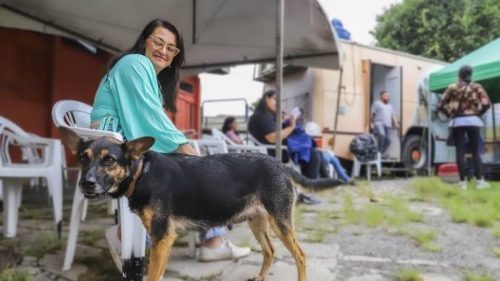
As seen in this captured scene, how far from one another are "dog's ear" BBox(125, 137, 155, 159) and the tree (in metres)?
18.3

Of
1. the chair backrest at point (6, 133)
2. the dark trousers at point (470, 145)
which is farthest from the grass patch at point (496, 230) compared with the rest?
the chair backrest at point (6, 133)

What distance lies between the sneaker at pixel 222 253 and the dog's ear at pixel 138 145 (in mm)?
1322

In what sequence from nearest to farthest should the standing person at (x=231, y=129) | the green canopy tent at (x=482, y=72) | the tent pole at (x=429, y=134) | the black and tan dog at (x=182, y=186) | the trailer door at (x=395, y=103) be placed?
the black and tan dog at (x=182, y=186) → the standing person at (x=231, y=129) → the green canopy tent at (x=482, y=72) → the tent pole at (x=429, y=134) → the trailer door at (x=395, y=103)

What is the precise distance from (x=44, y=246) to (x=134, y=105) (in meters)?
1.63

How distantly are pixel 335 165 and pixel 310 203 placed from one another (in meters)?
1.50

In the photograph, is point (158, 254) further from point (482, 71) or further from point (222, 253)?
point (482, 71)

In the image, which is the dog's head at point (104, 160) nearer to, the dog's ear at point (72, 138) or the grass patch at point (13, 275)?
the dog's ear at point (72, 138)

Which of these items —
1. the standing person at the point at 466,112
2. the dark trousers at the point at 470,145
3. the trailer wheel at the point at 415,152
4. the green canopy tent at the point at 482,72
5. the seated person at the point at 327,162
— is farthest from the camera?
the trailer wheel at the point at 415,152

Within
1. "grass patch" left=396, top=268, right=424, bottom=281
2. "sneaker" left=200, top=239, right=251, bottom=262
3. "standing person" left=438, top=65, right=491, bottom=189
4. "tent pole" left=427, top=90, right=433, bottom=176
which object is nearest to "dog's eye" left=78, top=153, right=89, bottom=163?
"sneaker" left=200, top=239, right=251, bottom=262

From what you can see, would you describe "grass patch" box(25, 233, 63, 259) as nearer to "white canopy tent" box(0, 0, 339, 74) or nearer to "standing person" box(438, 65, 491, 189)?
"white canopy tent" box(0, 0, 339, 74)

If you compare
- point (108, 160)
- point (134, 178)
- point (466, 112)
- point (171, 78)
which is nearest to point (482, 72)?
point (466, 112)

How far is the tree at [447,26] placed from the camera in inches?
705

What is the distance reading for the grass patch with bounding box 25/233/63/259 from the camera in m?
3.01

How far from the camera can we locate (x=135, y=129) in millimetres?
2182
